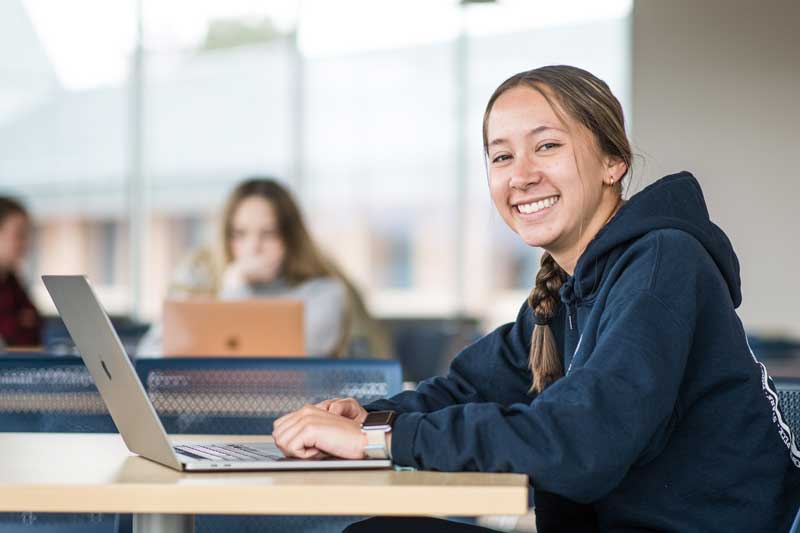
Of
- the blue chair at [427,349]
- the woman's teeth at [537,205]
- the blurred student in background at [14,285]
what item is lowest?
the blue chair at [427,349]

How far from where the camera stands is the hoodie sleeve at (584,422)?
1376mm

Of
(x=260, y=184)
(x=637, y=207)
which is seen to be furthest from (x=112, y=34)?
(x=637, y=207)

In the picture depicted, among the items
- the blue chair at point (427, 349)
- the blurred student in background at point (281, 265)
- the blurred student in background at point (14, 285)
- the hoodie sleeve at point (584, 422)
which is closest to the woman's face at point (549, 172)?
the hoodie sleeve at point (584, 422)

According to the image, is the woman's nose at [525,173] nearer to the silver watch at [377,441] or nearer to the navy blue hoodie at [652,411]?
the navy blue hoodie at [652,411]

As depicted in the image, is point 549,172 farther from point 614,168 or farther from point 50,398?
point 50,398

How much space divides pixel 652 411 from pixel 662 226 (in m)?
0.31

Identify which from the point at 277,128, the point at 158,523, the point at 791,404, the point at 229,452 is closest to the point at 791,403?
the point at 791,404

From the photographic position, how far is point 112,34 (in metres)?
8.18

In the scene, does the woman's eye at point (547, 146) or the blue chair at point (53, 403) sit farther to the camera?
the blue chair at point (53, 403)

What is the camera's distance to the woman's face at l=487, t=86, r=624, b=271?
183cm

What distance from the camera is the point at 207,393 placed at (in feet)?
7.70

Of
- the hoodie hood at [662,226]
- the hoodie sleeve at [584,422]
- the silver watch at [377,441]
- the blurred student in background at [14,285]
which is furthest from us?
the blurred student in background at [14,285]

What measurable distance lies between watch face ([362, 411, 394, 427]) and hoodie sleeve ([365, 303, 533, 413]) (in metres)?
0.39

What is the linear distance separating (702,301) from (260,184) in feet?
10.6
